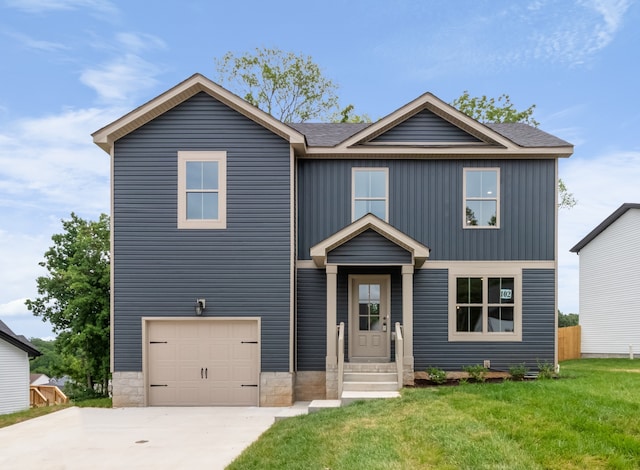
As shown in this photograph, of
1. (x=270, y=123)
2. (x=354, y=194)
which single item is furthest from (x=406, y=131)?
(x=270, y=123)

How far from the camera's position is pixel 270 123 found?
1257cm

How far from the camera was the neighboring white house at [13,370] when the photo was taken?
66.5 feet

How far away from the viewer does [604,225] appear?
77.5 ft

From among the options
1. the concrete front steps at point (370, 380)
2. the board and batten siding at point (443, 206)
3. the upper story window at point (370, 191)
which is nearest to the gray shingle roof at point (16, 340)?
the board and batten siding at point (443, 206)

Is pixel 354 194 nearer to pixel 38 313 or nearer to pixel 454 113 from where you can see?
pixel 454 113

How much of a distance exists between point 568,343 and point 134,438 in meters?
20.6

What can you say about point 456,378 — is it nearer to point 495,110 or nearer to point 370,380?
point 370,380

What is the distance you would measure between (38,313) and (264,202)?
13.1 m

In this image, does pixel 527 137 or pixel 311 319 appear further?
pixel 527 137

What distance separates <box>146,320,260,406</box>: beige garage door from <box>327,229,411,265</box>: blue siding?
268 cm

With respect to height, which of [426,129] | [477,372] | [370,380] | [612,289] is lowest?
[370,380]

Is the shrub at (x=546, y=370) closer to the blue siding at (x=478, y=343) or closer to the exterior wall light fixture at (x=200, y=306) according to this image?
the blue siding at (x=478, y=343)

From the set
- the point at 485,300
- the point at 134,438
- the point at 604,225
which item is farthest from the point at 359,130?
the point at 604,225

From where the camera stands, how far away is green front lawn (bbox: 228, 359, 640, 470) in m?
6.29
